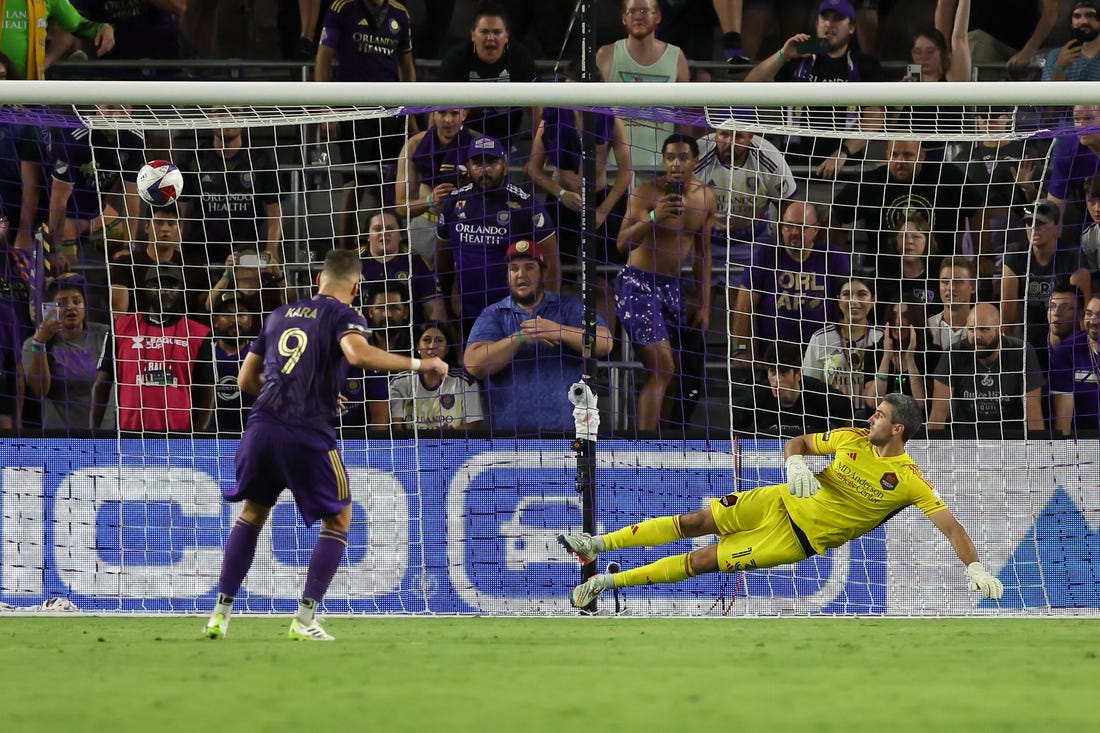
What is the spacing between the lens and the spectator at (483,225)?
34.6 feet

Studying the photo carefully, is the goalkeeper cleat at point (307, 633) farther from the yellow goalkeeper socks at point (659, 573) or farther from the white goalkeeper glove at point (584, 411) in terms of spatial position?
the white goalkeeper glove at point (584, 411)

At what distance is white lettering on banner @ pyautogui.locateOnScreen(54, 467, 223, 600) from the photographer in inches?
384

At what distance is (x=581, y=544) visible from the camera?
8.70m

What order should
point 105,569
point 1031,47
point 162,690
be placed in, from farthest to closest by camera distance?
point 1031,47, point 105,569, point 162,690

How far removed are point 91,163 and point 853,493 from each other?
589cm

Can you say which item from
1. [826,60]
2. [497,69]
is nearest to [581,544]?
[497,69]

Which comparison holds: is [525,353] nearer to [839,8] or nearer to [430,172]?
[430,172]

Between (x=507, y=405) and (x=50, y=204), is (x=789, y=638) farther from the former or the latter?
(x=50, y=204)

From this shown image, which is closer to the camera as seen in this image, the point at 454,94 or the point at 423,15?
the point at 454,94

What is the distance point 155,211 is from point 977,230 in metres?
6.19

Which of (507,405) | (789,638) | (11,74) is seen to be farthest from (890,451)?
(11,74)

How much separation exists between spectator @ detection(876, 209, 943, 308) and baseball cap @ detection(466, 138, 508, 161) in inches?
116

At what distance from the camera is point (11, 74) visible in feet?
36.0

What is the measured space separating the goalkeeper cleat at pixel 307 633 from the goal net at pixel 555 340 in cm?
243
